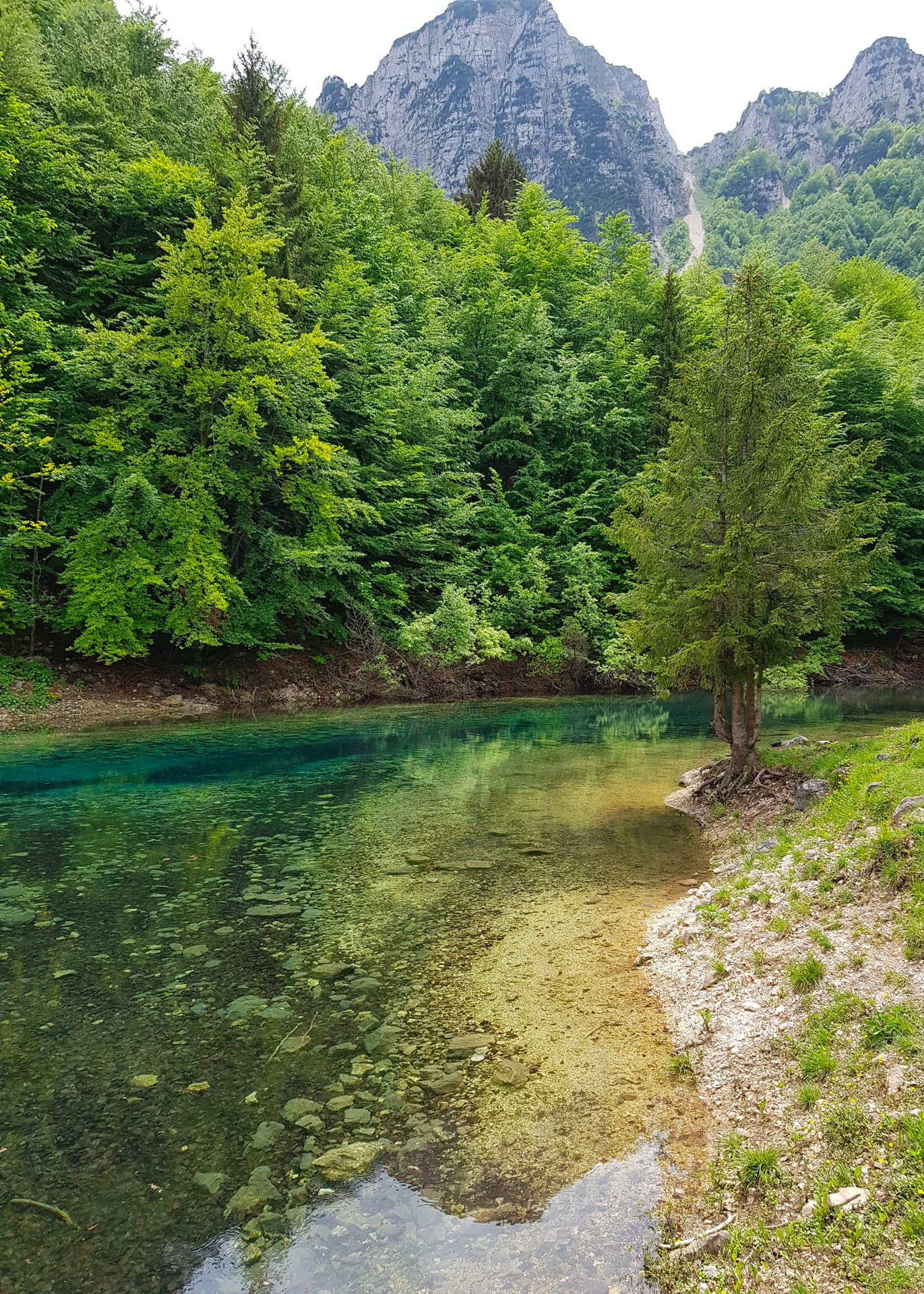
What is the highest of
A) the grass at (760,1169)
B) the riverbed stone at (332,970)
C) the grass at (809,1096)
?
the grass at (809,1096)

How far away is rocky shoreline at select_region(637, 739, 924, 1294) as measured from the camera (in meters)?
3.65

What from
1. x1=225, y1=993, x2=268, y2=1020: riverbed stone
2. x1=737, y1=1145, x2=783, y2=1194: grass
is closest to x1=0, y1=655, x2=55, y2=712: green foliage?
x1=225, y1=993, x2=268, y2=1020: riverbed stone

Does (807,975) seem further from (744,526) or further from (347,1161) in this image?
(744,526)

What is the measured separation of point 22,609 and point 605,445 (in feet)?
98.0

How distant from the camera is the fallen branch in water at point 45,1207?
4027 mm

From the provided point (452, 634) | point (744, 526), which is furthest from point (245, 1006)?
point (452, 634)

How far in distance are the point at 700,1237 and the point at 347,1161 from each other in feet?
7.26

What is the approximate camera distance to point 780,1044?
539 centimetres

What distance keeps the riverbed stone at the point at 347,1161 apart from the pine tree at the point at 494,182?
6301cm

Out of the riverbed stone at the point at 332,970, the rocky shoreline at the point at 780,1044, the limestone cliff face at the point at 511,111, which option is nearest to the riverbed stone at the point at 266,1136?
the riverbed stone at the point at 332,970

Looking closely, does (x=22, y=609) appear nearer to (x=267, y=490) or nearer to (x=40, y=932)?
(x=267, y=490)

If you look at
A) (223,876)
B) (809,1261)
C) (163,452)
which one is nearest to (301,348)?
(163,452)

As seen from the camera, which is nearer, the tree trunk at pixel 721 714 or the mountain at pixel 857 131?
the tree trunk at pixel 721 714

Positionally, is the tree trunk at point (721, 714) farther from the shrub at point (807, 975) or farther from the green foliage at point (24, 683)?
the green foliage at point (24, 683)
